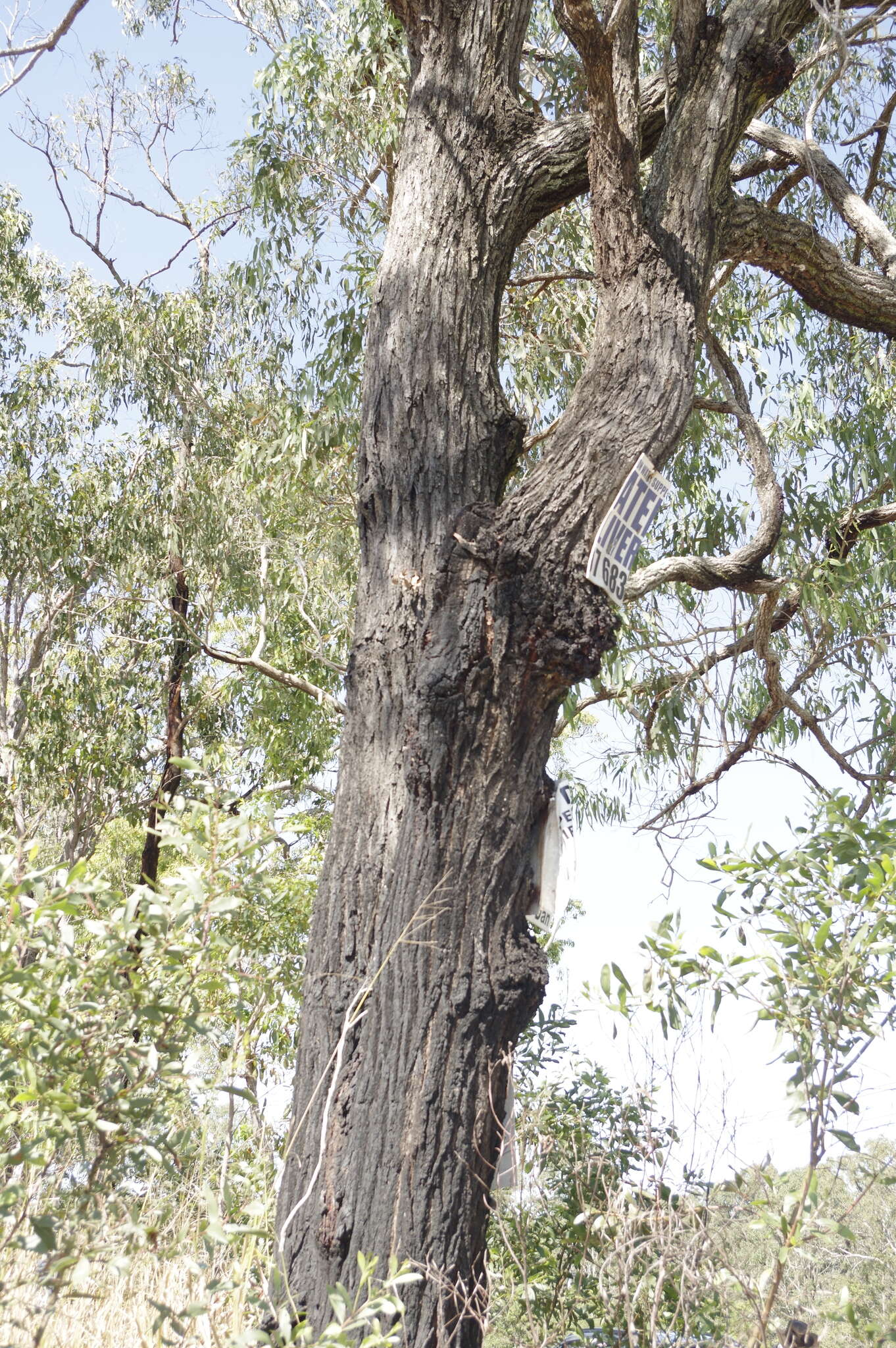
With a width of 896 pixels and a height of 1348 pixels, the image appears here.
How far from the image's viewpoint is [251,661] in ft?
22.4

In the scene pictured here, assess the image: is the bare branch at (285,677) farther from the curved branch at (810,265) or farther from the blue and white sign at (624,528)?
the blue and white sign at (624,528)

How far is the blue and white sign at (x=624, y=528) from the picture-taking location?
216cm

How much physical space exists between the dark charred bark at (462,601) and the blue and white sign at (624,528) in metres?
0.03

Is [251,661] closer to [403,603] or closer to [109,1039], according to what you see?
[403,603]

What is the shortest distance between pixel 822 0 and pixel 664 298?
1080mm

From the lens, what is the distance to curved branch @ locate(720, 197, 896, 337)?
303 centimetres

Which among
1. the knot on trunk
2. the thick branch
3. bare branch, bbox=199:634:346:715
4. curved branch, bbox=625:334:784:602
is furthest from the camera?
bare branch, bbox=199:634:346:715

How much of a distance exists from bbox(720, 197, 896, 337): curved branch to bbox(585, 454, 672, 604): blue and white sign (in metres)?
0.95

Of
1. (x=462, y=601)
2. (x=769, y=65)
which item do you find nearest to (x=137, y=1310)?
(x=462, y=601)

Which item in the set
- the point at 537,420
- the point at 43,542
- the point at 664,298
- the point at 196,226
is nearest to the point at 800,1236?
the point at 664,298

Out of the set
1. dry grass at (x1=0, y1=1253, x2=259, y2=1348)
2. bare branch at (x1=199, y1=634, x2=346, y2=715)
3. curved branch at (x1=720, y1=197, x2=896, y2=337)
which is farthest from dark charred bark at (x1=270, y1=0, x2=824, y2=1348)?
bare branch at (x1=199, y1=634, x2=346, y2=715)

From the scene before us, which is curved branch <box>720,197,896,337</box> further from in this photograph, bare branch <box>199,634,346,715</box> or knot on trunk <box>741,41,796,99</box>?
bare branch <box>199,634,346,715</box>

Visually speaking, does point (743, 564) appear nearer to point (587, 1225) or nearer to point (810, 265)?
point (810, 265)

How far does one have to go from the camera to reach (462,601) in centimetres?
211
